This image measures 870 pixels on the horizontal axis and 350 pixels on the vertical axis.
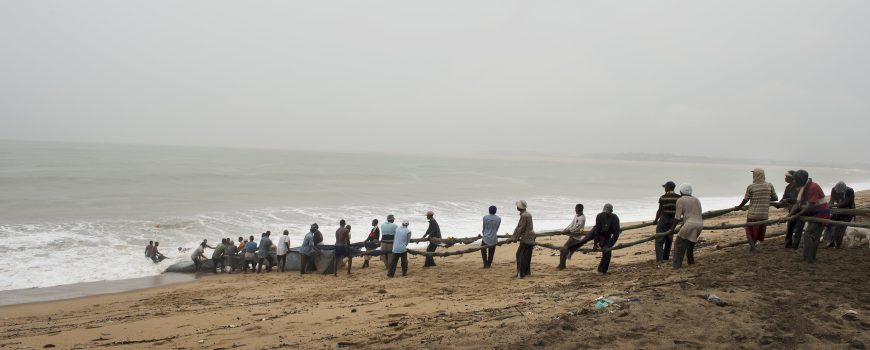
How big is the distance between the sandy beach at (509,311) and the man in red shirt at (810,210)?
268 millimetres

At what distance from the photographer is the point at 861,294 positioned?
248 inches

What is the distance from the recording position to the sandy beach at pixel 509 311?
541 centimetres

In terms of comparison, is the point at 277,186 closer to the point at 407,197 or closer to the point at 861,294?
the point at 407,197

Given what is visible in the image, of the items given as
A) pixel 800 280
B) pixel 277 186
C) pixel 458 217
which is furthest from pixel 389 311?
pixel 277 186

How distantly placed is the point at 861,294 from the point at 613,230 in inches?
144

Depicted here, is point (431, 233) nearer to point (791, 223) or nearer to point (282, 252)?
point (282, 252)

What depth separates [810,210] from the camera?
8.20 m

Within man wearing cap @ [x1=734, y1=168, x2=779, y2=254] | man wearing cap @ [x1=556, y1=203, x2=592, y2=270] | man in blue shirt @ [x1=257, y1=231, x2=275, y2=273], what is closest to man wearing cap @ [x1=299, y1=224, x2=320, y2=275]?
man in blue shirt @ [x1=257, y1=231, x2=275, y2=273]

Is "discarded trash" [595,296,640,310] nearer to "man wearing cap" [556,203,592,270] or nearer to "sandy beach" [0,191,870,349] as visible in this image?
"sandy beach" [0,191,870,349]

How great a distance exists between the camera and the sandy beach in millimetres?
5410


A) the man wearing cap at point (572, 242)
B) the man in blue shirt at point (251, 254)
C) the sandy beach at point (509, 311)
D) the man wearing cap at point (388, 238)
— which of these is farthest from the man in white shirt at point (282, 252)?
the man wearing cap at point (572, 242)

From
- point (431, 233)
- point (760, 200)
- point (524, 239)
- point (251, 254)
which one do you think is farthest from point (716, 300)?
point (251, 254)

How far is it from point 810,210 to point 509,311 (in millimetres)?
5273

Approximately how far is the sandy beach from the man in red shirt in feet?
0.88
